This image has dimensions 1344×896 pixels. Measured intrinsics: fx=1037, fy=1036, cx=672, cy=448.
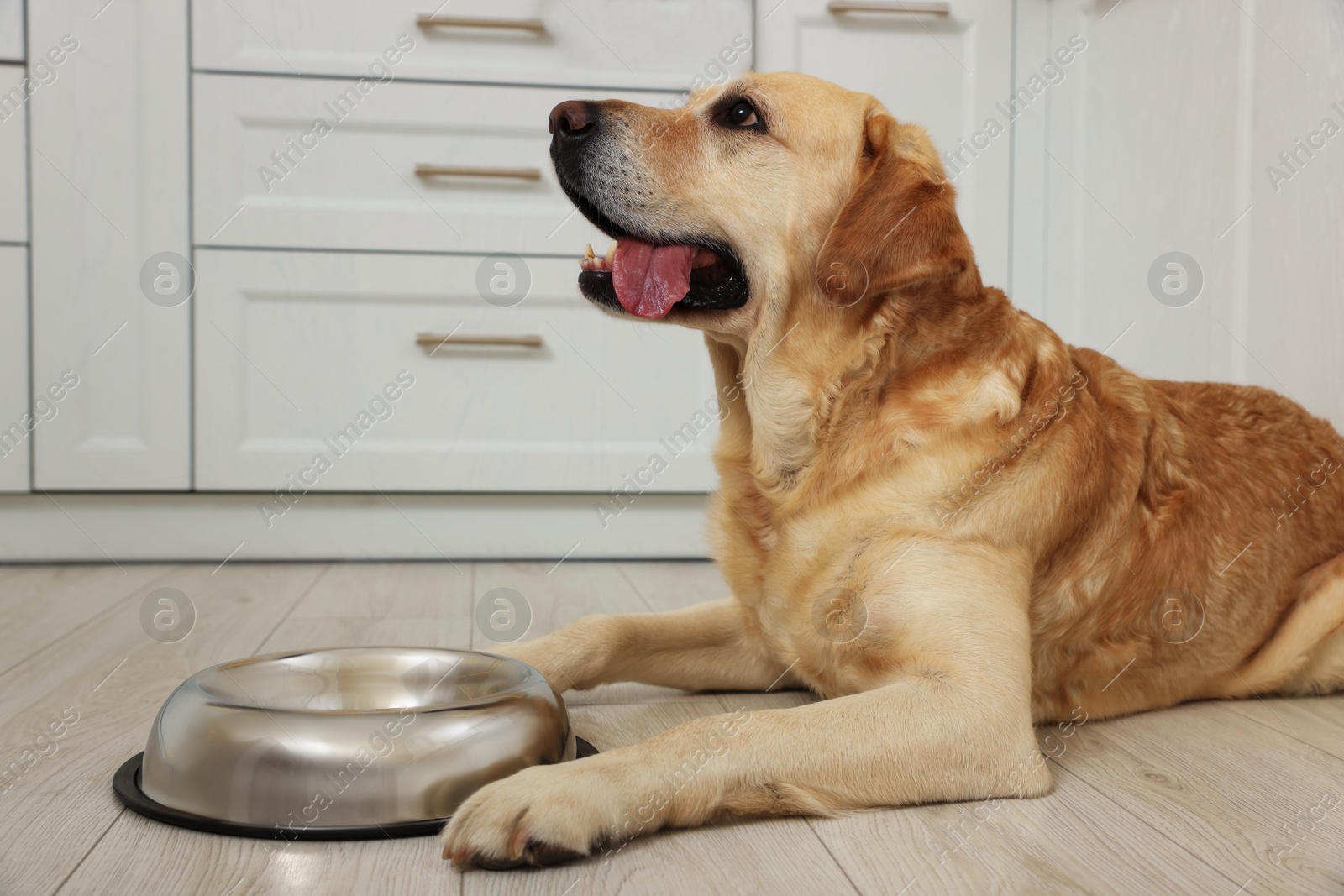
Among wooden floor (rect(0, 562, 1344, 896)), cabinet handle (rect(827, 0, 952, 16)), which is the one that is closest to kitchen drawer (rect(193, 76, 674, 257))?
cabinet handle (rect(827, 0, 952, 16))

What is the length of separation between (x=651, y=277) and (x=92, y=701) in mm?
1043

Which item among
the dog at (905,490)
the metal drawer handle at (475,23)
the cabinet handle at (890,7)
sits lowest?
the dog at (905,490)

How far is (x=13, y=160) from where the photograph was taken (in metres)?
2.71

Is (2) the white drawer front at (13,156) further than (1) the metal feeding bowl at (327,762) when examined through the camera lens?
Yes

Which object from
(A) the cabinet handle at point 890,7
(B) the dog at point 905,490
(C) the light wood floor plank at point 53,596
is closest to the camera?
(B) the dog at point 905,490

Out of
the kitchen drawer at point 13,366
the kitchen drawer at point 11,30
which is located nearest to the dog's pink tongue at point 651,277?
the kitchen drawer at point 13,366

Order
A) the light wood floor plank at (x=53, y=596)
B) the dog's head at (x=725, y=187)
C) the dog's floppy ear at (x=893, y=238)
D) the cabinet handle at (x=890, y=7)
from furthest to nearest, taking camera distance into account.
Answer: the cabinet handle at (x=890, y=7) → the light wood floor plank at (x=53, y=596) → the dog's head at (x=725, y=187) → the dog's floppy ear at (x=893, y=238)

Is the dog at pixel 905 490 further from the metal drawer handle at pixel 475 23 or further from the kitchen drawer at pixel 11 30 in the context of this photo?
the kitchen drawer at pixel 11 30

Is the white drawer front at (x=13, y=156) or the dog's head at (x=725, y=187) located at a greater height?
the white drawer front at (x=13, y=156)

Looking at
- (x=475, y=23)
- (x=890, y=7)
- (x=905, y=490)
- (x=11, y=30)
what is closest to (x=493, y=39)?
(x=475, y=23)

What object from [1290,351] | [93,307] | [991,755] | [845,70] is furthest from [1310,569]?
[93,307]

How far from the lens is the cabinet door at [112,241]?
272 centimetres

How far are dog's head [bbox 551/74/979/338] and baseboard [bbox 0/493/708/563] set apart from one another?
154 cm

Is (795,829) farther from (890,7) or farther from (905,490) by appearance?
(890,7)
